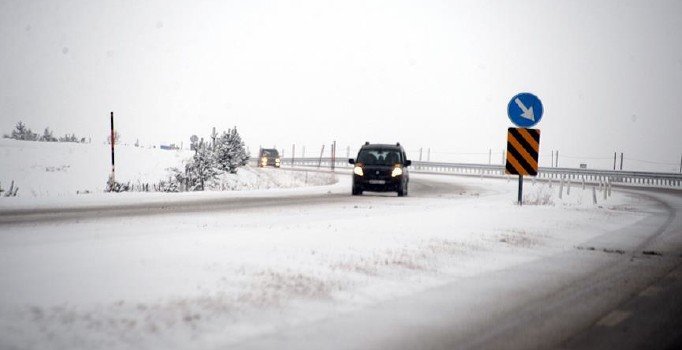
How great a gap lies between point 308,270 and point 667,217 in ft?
38.2

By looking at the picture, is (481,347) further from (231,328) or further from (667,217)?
(667,217)

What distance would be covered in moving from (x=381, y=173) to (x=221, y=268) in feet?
47.6

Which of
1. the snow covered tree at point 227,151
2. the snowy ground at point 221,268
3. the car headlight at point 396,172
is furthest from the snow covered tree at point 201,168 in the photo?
the snowy ground at point 221,268

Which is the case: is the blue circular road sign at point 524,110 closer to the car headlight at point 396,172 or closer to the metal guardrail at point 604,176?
the car headlight at point 396,172

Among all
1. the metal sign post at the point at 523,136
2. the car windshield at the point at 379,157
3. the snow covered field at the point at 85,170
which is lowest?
the snow covered field at the point at 85,170

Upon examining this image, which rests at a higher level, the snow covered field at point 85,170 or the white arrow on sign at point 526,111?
the white arrow on sign at point 526,111

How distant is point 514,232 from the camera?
31.6ft

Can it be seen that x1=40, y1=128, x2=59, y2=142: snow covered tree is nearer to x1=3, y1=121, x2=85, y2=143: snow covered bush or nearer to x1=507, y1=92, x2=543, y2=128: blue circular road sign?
x1=3, y1=121, x2=85, y2=143: snow covered bush

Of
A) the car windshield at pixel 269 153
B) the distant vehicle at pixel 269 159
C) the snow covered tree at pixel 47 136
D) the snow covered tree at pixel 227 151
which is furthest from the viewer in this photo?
the snow covered tree at pixel 47 136

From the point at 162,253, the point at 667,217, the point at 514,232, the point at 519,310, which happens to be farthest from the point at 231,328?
the point at 667,217

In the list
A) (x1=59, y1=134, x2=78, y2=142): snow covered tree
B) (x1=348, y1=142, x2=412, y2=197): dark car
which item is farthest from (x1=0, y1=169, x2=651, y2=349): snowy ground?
(x1=59, y1=134, x2=78, y2=142): snow covered tree

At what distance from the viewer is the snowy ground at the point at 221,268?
3.71 meters

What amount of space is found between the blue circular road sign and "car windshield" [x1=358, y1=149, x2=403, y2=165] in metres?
6.99

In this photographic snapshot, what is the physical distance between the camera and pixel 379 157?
20594mm
